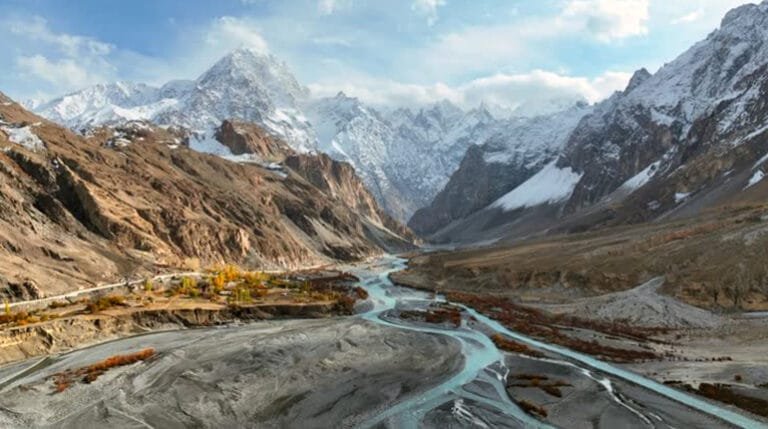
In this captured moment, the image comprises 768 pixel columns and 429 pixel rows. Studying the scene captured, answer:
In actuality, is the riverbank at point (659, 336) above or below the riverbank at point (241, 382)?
below

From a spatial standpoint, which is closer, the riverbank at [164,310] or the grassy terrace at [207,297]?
the riverbank at [164,310]

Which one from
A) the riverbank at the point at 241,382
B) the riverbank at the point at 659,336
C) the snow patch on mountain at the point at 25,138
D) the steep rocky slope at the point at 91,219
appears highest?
the snow patch on mountain at the point at 25,138

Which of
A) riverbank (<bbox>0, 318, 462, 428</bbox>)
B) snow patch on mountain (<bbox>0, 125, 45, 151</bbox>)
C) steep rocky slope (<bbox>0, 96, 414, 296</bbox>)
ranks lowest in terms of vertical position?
riverbank (<bbox>0, 318, 462, 428</bbox>)

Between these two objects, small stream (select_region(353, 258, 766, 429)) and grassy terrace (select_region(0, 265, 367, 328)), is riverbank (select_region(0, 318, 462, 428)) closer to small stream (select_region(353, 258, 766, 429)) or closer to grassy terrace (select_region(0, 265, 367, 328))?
small stream (select_region(353, 258, 766, 429))

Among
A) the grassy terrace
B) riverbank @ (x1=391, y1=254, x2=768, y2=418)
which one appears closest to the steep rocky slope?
the grassy terrace

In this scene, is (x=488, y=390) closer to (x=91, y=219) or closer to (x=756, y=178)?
(x=91, y=219)

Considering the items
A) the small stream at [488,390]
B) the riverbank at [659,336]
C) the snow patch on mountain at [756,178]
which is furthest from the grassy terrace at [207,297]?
the snow patch on mountain at [756,178]

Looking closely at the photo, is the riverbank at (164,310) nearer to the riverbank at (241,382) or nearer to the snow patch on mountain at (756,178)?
the riverbank at (241,382)

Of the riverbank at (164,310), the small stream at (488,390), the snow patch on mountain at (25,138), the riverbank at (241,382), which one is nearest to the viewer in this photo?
the small stream at (488,390)

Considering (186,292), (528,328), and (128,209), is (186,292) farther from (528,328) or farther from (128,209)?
(528,328)
